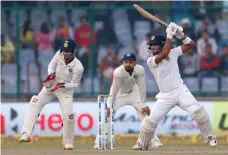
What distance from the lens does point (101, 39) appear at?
1953 centimetres

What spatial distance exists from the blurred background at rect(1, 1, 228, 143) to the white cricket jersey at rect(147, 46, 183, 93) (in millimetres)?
5784

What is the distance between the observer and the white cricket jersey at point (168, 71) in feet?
42.7

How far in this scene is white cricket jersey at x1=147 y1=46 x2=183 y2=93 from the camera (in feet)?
42.7

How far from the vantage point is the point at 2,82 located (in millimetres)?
19484

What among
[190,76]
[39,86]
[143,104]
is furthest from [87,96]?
[143,104]

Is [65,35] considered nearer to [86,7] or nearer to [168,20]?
[86,7]

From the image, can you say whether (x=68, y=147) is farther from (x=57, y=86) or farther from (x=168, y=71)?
(x=168, y=71)

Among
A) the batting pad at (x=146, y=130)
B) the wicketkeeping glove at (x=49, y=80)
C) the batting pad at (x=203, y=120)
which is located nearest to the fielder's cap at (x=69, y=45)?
the wicketkeeping glove at (x=49, y=80)

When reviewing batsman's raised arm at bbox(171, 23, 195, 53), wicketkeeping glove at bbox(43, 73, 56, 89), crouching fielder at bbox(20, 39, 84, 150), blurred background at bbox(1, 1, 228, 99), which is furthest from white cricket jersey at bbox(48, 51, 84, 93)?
blurred background at bbox(1, 1, 228, 99)

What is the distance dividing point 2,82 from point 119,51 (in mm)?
2603

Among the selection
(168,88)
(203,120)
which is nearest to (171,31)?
(168,88)

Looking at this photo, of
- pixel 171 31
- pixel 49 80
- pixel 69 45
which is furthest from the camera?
pixel 49 80

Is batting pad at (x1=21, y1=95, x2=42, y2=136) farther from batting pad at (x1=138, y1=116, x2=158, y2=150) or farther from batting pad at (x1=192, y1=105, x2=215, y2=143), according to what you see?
batting pad at (x1=192, y1=105, x2=215, y2=143)

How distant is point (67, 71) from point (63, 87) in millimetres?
271
